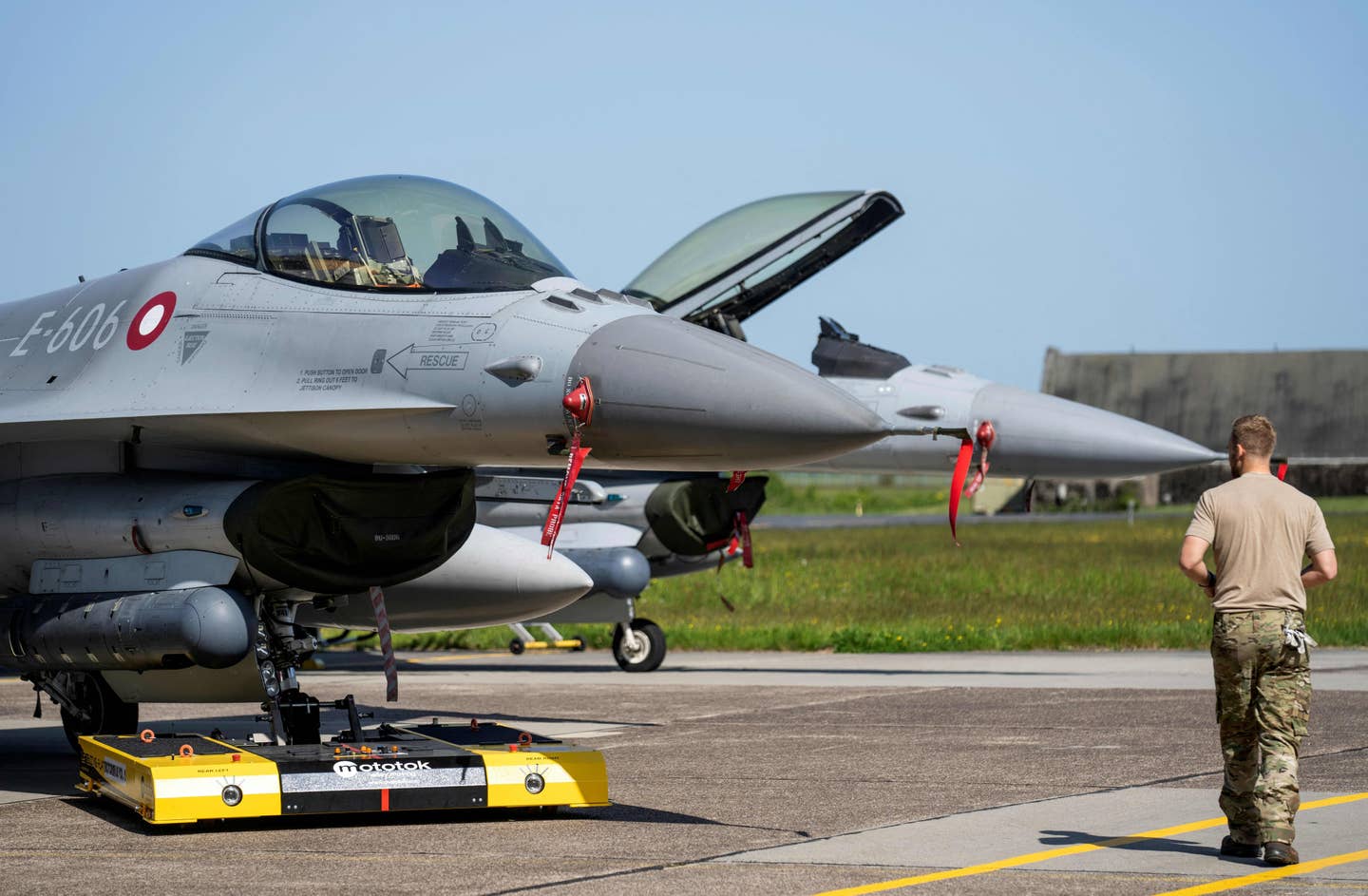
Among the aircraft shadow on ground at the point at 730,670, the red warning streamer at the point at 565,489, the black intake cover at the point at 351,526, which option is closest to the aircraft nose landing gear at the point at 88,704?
the black intake cover at the point at 351,526

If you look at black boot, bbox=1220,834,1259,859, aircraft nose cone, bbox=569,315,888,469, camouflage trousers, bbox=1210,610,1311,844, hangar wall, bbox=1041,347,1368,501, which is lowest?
black boot, bbox=1220,834,1259,859

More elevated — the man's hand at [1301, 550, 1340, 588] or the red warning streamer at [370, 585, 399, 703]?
the man's hand at [1301, 550, 1340, 588]

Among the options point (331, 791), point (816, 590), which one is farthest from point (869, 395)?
point (816, 590)

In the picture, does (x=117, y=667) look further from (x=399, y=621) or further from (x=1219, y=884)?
(x=1219, y=884)

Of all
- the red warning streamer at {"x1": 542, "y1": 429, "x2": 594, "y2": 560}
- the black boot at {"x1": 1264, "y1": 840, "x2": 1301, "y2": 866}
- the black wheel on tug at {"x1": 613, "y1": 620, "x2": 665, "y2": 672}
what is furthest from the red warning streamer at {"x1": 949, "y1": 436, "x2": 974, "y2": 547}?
the black wheel on tug at {"x1": 613, "y1": 620, "x2": 665, "y2": 672}

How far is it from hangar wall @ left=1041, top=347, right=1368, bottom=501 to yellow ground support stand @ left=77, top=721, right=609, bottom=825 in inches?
2406


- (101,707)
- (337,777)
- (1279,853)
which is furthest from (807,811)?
(101,707)

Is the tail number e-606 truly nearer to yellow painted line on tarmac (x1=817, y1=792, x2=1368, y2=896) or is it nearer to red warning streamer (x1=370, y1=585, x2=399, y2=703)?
red warning streamer (x1=370, y1=585, x2=399, y2=703)

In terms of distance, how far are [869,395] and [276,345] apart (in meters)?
7.16

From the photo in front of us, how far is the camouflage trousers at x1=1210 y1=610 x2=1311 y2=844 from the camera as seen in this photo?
6.73 meters

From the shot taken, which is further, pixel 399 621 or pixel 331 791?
pixel 399 621

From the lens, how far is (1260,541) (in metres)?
6.93

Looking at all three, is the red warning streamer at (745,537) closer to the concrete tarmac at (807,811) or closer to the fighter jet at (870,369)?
the fighter jet at (870,369)

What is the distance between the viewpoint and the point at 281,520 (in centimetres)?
884
